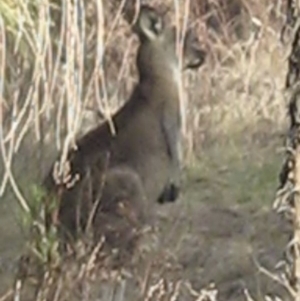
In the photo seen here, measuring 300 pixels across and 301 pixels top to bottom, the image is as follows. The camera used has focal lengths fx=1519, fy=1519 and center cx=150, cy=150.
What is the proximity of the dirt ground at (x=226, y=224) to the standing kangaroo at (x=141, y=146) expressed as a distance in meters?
0.34

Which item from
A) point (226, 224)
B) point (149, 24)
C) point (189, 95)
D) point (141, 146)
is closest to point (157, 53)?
point (149, 24)

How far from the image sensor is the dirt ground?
773 centimetres

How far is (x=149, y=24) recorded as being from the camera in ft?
27.9

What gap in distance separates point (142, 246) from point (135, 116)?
37.0 inches

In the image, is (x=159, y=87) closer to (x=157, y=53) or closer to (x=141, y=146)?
(x=157, y=53)

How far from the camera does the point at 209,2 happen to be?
492 inches

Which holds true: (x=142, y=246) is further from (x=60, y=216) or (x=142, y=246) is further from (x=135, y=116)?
(x=135, y=116)

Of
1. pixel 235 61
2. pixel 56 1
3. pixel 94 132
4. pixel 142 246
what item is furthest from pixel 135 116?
pixel 235 61

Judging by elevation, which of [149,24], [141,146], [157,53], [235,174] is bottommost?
[235,174]

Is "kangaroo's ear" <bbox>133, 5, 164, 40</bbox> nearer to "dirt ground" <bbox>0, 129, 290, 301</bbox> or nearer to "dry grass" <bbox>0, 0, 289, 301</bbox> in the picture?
"dry grass" <bbox>0, 0, 289, 301</bbox>

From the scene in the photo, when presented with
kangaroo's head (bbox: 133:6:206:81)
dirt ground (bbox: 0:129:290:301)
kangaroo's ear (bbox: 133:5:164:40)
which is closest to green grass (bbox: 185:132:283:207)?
dirt ground (bbox: 0:129:290:301)

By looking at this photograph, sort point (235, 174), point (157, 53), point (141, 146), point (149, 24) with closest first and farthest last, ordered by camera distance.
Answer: point (141, 146), point (149, 24), point (157, 53), point (235, 174)

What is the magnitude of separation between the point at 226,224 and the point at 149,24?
1224 millimetres

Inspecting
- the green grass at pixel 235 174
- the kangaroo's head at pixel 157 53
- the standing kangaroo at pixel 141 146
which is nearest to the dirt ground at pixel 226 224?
the green grass at pixel 235 174
